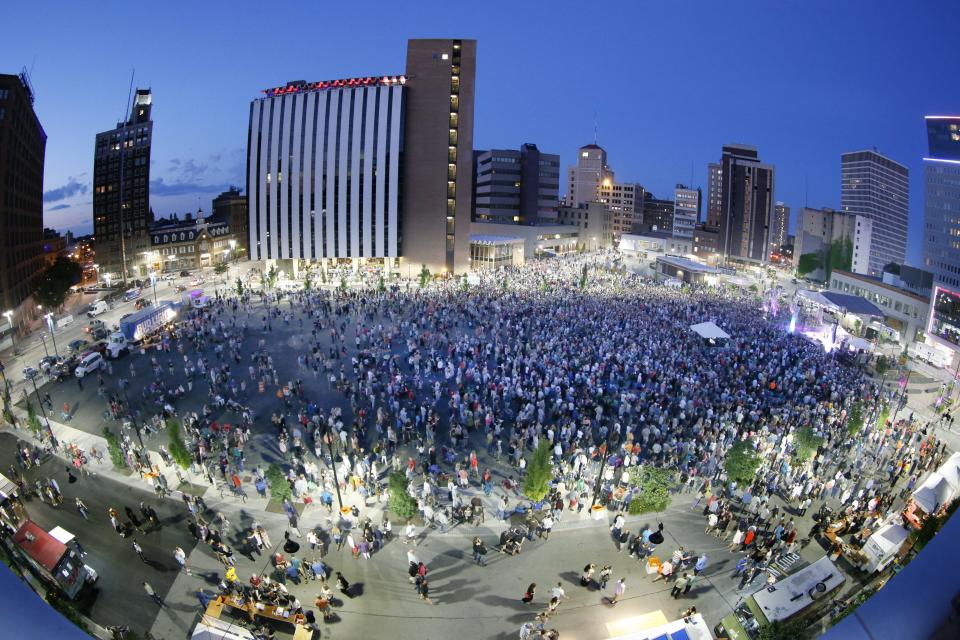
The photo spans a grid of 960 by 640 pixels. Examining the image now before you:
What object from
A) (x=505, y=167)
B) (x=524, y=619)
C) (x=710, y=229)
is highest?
(x=505, y=167)

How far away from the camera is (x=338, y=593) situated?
1162 cm

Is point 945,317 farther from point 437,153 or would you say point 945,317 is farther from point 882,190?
point 437,153

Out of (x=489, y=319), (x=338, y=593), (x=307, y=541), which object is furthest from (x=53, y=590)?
(x=489, y=319)

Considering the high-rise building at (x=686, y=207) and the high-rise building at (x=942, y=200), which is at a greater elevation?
the high-rise building at (x=686, y=207)

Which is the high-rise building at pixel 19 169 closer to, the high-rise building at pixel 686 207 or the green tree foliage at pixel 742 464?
the green tree foliage at pixel 742 464

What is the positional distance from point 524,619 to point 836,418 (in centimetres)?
1749

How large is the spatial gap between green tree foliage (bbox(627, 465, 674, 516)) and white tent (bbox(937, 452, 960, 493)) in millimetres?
9164

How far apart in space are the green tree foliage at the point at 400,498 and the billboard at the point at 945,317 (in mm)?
12816

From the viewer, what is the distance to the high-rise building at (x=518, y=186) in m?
102

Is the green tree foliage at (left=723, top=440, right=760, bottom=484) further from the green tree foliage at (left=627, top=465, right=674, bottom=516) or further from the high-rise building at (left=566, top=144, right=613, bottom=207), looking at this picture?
the high-rise building at (left=566, top=144, right=613, bottom=207)

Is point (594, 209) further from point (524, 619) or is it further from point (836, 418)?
point (524, 619)

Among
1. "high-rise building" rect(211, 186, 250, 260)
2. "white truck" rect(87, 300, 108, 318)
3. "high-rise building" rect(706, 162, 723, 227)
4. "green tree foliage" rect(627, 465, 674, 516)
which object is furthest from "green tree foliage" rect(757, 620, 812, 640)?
"high-rise building" rect(706, 162, 723, 227)

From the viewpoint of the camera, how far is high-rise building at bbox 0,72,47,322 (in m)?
6.95

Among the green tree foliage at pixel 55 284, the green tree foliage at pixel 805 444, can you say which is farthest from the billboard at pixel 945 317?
the green tree foliage at pixel 55 284
